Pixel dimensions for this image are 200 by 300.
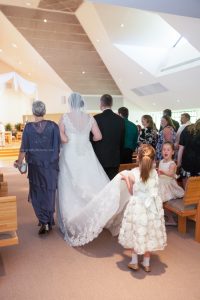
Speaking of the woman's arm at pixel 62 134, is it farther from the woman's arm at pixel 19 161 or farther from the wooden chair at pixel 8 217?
the wooden chair at pixel 8 217

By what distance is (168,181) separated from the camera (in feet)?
11.9

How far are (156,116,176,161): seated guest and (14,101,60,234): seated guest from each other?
83.6 inches

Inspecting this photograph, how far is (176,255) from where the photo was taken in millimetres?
3016

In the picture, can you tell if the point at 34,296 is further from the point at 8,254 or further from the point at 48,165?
the point at 48,165

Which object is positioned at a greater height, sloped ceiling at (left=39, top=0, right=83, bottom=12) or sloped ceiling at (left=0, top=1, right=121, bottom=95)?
sloped ceiling at (left=39, top=0, right=83, bottom=12)

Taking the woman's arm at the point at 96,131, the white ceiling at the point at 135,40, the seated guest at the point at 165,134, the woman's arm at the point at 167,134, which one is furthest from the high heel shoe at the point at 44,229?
the white ceiling at the point at 135,40

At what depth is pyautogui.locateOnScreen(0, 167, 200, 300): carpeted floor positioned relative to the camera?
235 centimetres

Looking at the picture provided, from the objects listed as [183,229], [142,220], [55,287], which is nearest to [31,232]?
[55,287]

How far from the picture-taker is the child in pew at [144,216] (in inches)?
102

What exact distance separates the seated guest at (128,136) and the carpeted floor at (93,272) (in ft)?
5.10

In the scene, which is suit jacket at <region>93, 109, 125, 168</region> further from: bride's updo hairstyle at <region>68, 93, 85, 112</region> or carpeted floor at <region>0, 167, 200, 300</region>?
carpeted floor at <region>0, 167, 200, 300</region>

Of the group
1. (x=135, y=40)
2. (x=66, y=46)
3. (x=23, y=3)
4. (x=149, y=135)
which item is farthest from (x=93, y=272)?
(x=66, y=46)

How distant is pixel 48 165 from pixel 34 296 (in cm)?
145

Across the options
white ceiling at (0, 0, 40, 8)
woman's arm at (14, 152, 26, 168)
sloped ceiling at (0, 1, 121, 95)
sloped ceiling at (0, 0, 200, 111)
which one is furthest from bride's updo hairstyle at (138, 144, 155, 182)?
sloped ceiling at (0, 1, 121, 95)
